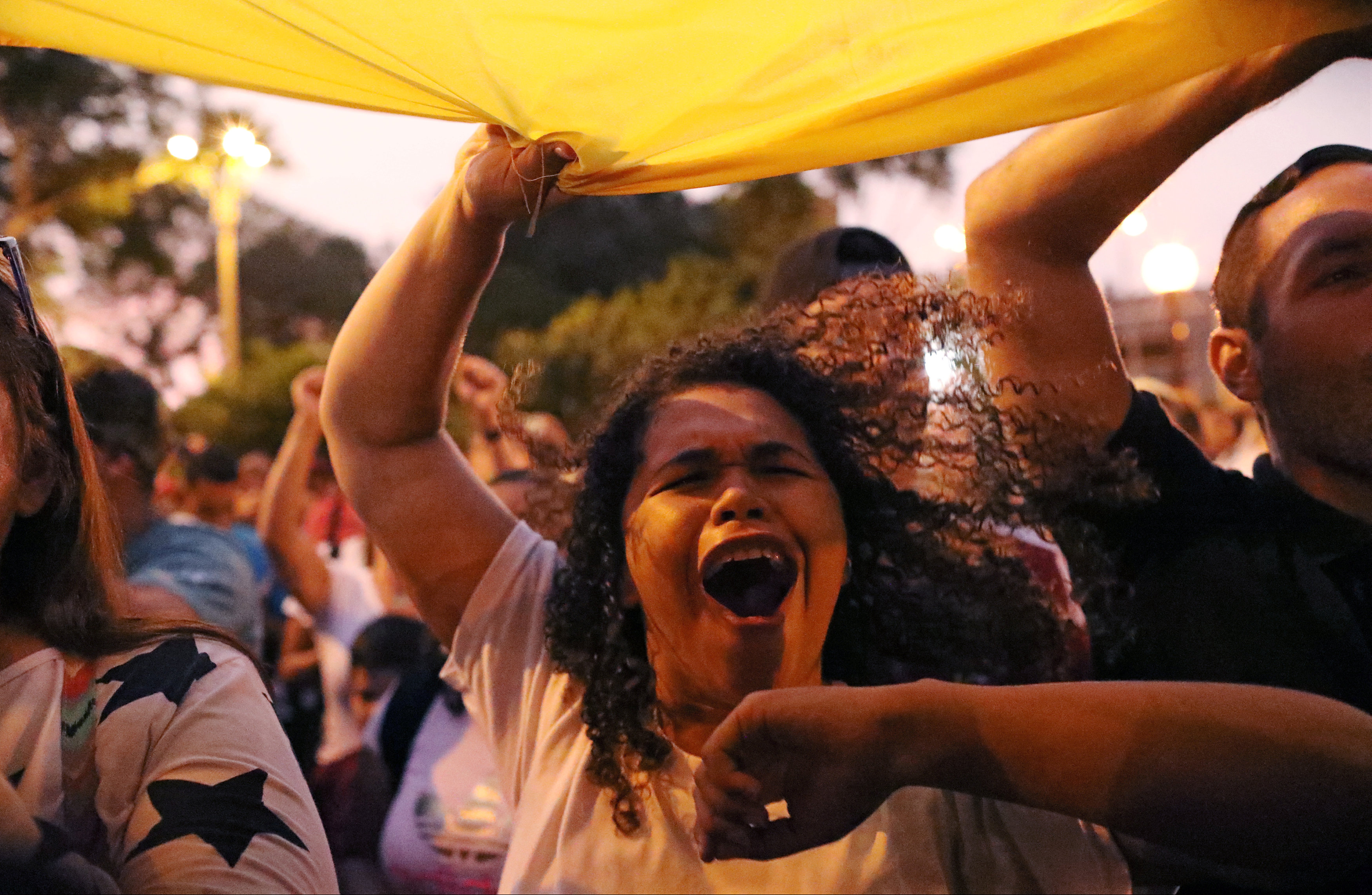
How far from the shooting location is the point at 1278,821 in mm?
1343

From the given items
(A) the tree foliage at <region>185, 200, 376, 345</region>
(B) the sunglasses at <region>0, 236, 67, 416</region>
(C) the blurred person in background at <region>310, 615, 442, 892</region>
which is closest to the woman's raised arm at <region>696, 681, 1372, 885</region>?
(B) the sunglasses at <region>0, 236, 67, 416</region>

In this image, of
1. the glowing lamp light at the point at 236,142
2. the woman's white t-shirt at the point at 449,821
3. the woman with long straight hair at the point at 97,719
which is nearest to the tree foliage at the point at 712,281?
the glowing lamp light at the point at 236,142

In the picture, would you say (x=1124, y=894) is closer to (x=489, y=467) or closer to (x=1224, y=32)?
(x=1224, y=32)

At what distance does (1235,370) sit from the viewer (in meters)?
1.81

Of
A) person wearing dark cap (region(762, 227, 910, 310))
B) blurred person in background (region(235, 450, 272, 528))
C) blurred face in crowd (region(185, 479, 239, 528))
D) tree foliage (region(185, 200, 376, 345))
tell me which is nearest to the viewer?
person wearing dark cap (region(762, 227, 910, 310))

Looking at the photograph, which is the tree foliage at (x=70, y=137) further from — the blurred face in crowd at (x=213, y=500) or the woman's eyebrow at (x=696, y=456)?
the woman's eyebrow at (x=696, y=456)

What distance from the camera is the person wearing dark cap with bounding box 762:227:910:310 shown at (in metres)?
2.36

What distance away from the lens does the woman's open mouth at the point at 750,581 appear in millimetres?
1659

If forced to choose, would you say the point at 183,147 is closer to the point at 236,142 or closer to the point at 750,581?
the point at 236,142

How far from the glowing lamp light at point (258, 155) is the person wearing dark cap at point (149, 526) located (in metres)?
0.69

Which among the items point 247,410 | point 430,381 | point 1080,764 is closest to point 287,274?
point 247,410

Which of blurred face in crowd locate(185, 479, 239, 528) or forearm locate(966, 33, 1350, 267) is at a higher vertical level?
forearm locate(966, 33, 1350, 267)

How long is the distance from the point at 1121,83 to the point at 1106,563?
0.68 metres

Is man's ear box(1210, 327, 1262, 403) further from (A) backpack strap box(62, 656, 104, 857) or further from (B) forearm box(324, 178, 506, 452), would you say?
(A) backpack strap box(62, 656, 104, 857)
